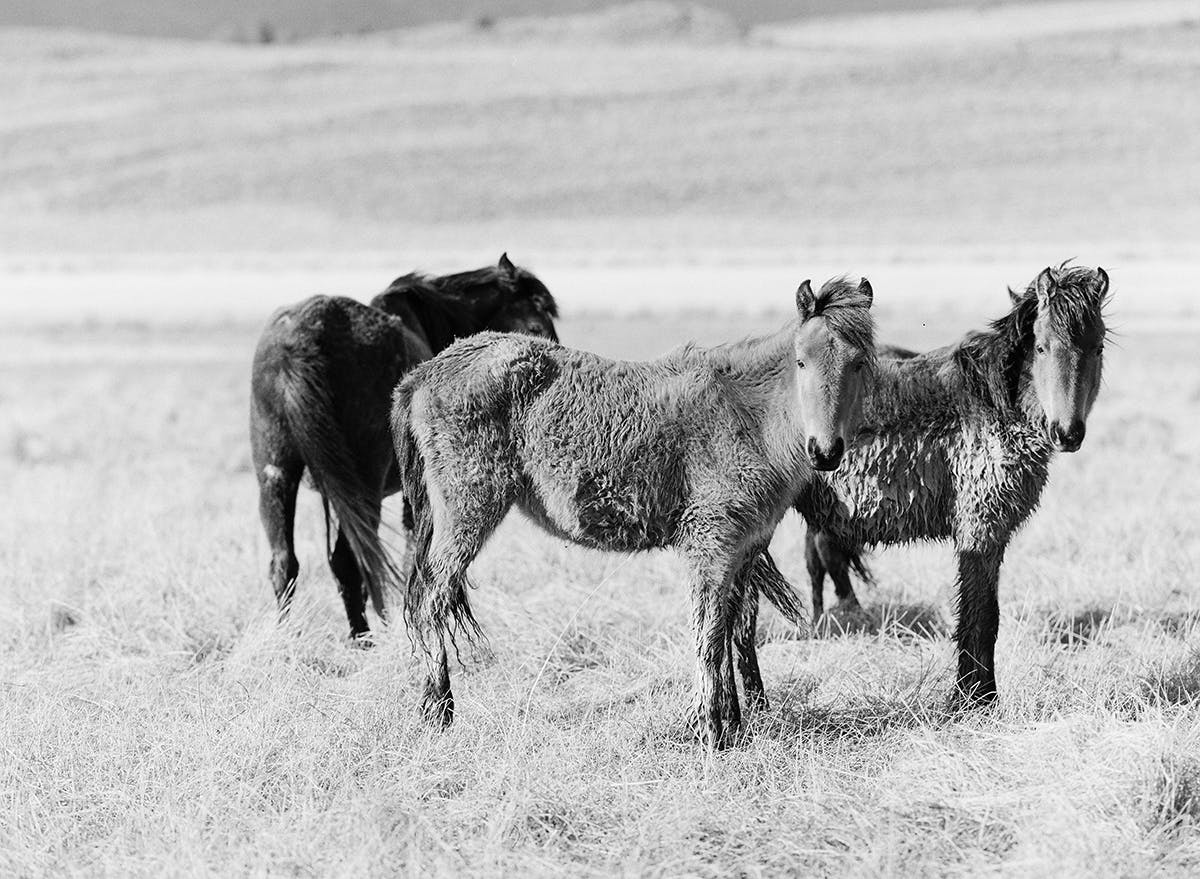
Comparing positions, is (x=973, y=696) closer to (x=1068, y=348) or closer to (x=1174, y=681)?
(x=1174, y=681)

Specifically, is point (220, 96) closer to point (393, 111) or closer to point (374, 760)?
point (393, 111)

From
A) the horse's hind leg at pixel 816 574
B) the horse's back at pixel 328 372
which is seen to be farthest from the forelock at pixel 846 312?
the horse's back at pixel 328 372

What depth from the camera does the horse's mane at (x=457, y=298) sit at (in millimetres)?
7273

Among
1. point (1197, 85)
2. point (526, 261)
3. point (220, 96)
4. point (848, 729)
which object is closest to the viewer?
point (848, 729)

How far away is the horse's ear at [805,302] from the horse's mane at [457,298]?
319 centimetres

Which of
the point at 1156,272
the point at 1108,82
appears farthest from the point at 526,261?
the point at 1108,82

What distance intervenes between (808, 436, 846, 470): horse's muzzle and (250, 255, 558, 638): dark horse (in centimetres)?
245

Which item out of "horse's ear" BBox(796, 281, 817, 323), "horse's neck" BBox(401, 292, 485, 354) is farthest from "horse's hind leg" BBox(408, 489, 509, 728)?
"horse's neck" BBox(401, 292, 485, 354)

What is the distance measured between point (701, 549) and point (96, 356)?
1572cm

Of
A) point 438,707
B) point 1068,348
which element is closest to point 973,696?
point 1068,348

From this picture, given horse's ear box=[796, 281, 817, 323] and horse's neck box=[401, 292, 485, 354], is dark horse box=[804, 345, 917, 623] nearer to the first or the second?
horse's ear box=[796, 281, 817, 323]

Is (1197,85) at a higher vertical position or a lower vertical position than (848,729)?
higher

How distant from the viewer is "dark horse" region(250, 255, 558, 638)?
618 cm

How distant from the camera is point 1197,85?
53.0m
